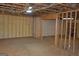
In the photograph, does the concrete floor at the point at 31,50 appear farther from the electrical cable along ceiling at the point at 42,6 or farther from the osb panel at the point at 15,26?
the osb panel at the point at 15,26

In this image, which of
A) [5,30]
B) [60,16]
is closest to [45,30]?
[5,30]

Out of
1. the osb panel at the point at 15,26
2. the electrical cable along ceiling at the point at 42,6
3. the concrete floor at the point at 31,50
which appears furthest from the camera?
the osb panel at the point at 15,26

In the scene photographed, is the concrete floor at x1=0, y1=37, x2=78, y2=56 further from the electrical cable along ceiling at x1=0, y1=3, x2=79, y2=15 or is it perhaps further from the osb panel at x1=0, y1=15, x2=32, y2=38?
the osb panel at x1=0, y1=15, x2=32, y2=38

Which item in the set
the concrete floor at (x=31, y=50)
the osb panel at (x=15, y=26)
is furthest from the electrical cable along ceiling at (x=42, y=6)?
the osb panel at (x=15, y=26)

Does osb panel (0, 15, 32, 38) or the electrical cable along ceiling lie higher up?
the electrical cable along ceiling

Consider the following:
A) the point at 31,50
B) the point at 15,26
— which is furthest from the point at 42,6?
the point at 15,26

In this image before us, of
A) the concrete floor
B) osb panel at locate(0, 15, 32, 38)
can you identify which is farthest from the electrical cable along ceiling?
osb panel at locate(0, 15, 32, 38)

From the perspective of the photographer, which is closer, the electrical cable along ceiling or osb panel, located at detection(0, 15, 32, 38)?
the electrical cable along ceiling

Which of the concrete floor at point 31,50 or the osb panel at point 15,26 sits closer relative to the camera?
the concrete floor at point 31,50

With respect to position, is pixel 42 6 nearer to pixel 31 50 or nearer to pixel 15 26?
pixel 31 50

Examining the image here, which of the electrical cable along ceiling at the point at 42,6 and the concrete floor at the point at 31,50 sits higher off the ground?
the electrical cable along ceiling at the point at 42,6

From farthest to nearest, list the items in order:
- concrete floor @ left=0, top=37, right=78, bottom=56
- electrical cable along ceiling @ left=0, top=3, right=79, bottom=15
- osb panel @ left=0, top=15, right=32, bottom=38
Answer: osb panel @ left=0, top=15, right=32, bottom=38, concrete floor @ left=0, top=37, right=78, bottom=56, electrical cable along ceiling @ left=0, top=3, right=79, bottom=15

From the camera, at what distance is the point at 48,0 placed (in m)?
0.52

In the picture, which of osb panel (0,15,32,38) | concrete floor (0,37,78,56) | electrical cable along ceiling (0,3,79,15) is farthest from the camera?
osb panel (0,15,32,38)
